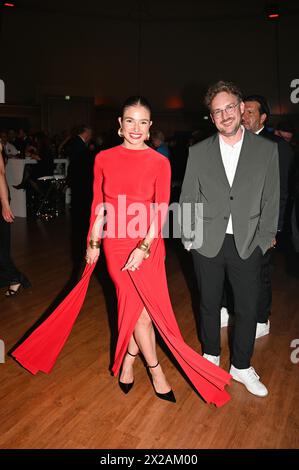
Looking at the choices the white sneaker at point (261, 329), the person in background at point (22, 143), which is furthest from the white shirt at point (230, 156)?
the person in background at point (22, 143)

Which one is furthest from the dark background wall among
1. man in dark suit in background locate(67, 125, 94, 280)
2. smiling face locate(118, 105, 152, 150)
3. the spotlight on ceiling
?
smiling face locate(118, 105, 152, 150)

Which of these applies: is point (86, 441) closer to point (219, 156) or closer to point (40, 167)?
point (219, 156)

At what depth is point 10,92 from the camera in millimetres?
13586

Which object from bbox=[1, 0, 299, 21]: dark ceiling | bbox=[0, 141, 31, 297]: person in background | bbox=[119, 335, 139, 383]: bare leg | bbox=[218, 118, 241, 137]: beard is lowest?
bbox=[119, 335, 139, 383]: bare leg

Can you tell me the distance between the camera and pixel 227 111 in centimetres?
217

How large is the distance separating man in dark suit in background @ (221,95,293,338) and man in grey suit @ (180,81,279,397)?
2.05ft

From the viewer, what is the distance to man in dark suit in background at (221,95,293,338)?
2850 millimetres

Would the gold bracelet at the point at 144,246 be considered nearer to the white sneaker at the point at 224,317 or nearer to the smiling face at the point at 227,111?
the smiling face at the point at 227,111

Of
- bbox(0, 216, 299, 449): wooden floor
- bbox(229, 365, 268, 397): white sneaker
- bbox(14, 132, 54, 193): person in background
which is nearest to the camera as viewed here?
bbox(0, 216, 299, 449): wooden floor

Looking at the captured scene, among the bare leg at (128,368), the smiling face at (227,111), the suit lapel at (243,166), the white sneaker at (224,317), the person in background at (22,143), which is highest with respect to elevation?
the person in background at (22,143)

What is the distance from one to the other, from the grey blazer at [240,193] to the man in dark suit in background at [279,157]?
0.61 m

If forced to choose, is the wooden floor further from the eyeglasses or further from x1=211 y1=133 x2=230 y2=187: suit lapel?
the eyeglasses

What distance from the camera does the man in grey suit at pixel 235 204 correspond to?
2.23m
